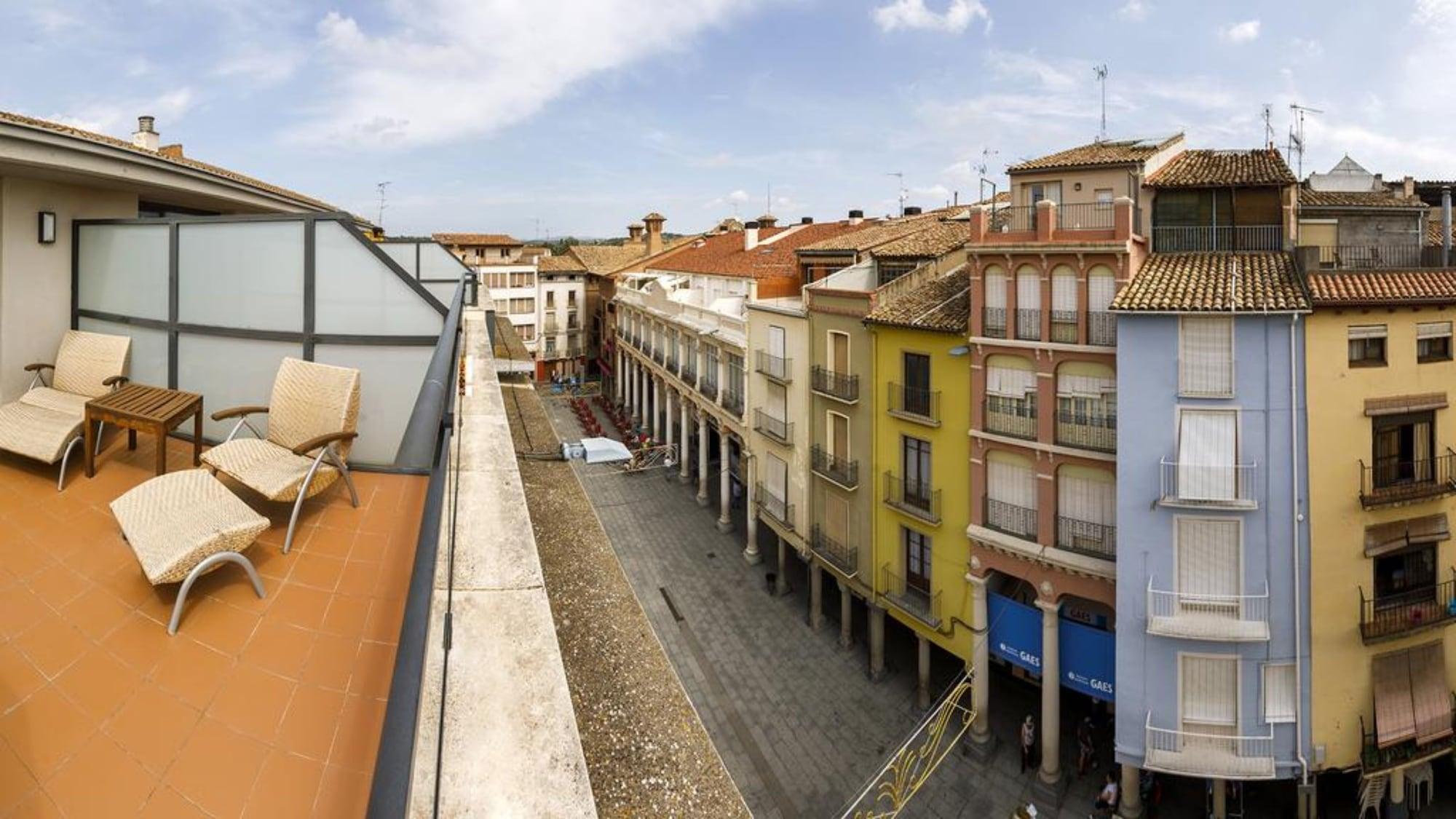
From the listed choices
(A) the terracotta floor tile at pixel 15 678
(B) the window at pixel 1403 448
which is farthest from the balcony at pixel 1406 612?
(A) the terracotta floor tile at pixel 15 678

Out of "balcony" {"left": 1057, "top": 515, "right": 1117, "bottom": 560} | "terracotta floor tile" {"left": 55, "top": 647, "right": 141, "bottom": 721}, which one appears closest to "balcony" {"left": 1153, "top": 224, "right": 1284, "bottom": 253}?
"balcony" {"left": 1057, "top": 515, "right": 1117, "bottom": 560}

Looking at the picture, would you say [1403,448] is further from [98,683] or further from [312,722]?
[98,683]

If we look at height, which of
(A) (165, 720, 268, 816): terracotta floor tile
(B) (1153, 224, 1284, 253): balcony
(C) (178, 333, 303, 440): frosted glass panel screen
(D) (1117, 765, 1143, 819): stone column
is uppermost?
(B) (1153, 224, 1284, 253): balcony

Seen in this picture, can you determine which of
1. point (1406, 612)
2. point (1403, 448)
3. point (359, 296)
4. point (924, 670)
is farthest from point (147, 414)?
point (1406, 612)

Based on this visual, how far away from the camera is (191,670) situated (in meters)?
3.02

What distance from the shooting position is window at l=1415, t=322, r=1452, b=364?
13.5m

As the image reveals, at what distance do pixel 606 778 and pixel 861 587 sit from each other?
17.4 m

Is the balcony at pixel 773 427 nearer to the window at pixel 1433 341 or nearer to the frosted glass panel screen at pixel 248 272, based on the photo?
the window at pixel 1433 341

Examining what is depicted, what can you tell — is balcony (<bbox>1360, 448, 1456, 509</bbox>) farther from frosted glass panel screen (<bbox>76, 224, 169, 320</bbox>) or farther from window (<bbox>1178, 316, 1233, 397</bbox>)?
frosted glass panel screen (<bbox>76, 224, 169, 320</bbox>)

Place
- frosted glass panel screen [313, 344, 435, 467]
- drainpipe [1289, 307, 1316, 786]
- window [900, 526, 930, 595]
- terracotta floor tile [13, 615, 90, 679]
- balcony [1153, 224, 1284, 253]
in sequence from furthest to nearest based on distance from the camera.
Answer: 1. window [900, 526, 930, 595]
2. balcony [1153, 224, 1284, 253]
3. drainpipe [1289, 307, 1316, 786]
4. frosted glass panel screen [313, 344, 435, 467]
5. terracotta floor tile [13, 615, 90, 679]

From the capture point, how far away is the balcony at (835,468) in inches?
770

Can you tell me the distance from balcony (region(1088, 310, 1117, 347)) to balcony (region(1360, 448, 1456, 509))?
4701 millimetres

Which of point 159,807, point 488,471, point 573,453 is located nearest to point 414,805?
point 159,807

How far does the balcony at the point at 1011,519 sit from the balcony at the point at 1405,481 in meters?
5.46
